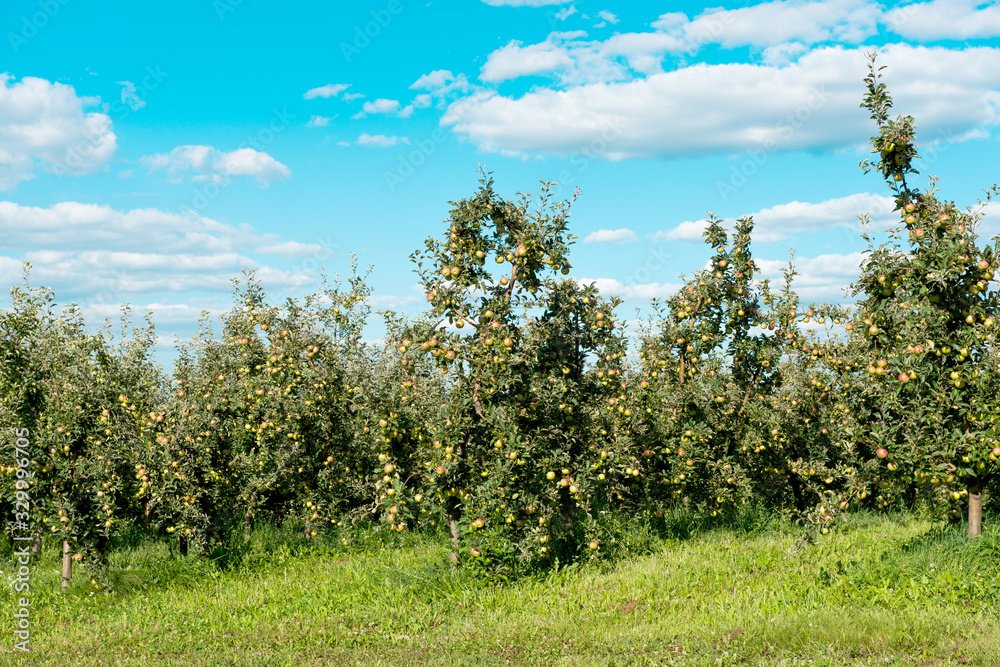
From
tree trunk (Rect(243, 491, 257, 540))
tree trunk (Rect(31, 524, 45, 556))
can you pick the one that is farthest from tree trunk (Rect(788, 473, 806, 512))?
tree trunk (Rect(31, 524, 45, 556))

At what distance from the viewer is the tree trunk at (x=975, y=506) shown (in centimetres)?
937

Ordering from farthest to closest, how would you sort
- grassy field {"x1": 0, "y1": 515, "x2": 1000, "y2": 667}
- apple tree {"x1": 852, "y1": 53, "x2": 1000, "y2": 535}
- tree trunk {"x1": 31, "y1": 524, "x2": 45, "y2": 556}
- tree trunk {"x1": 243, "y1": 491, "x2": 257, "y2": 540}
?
tree trunk {"x1": 243, "y1": 491, "x2": 257, "y2": 540}
tree trunk {"x1": 31, "y1": 524, "x2": 45, "y2": 556}
apple tree {"x1": 852, "y1": 53, "x2": 1000, "y2": 535}
grassy field {"x1": 0, "y1": 515, "x2": 1000, "y2": 667}

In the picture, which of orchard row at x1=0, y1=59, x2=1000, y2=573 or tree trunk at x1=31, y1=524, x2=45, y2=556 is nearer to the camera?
orchard row at x1=0, y1=59, x2=1000, y2=573

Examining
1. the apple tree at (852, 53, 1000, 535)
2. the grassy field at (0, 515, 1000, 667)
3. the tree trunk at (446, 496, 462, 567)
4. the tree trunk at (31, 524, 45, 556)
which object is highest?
the apple tree at (852, 53, 1000, 535)

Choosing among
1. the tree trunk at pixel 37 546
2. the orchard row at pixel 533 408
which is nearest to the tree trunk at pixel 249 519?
the orchard row at pixel 533 408

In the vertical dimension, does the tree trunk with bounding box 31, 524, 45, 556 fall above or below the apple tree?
below

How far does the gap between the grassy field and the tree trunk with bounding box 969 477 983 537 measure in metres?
0.18

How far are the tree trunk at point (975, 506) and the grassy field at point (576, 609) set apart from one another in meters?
0.18

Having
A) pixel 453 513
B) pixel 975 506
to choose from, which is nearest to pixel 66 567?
pixel 453 513

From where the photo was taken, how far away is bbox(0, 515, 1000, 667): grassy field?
24.6ft

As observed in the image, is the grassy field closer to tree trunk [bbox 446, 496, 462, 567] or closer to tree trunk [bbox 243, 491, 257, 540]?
tree trunk [bbox 446, 496, 462, 567]

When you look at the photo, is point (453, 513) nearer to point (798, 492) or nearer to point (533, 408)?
point (533, 408)

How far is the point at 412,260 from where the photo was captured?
10.2m

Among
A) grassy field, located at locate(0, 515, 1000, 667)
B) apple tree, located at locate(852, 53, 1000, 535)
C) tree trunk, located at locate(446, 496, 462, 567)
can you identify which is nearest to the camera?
grassy field, located at locate(0, 515, 1000, 667)
